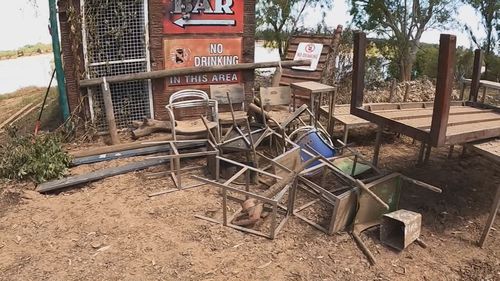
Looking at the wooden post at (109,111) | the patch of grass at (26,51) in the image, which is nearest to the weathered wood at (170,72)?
the wooden post at (109,111)

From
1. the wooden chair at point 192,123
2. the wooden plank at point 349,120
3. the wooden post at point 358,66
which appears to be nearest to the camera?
the wooden post at point 358,66

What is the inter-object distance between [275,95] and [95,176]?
266 cm

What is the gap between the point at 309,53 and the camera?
9.12 metres

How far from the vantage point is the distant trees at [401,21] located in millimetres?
13523

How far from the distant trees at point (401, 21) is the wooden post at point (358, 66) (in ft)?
33.9

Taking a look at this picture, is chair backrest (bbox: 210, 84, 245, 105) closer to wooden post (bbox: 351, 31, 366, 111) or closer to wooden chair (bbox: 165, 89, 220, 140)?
wooden chair (bbox: 165, 89, 220, 140)

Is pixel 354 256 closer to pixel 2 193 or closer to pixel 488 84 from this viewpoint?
pixel 488 84

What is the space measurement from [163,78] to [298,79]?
3536 millimetres

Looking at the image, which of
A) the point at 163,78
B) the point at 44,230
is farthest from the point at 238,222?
the point at 163,78

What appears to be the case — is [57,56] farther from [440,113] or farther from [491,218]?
[491,218]

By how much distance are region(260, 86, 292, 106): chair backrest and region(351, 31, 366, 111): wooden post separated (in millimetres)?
1730

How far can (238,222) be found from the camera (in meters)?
3.97

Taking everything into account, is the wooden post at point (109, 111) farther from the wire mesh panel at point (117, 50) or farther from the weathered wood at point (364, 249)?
the weathered wood at point (364, 249)

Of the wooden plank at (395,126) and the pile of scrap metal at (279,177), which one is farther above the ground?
the wooden plank at (395,126)
